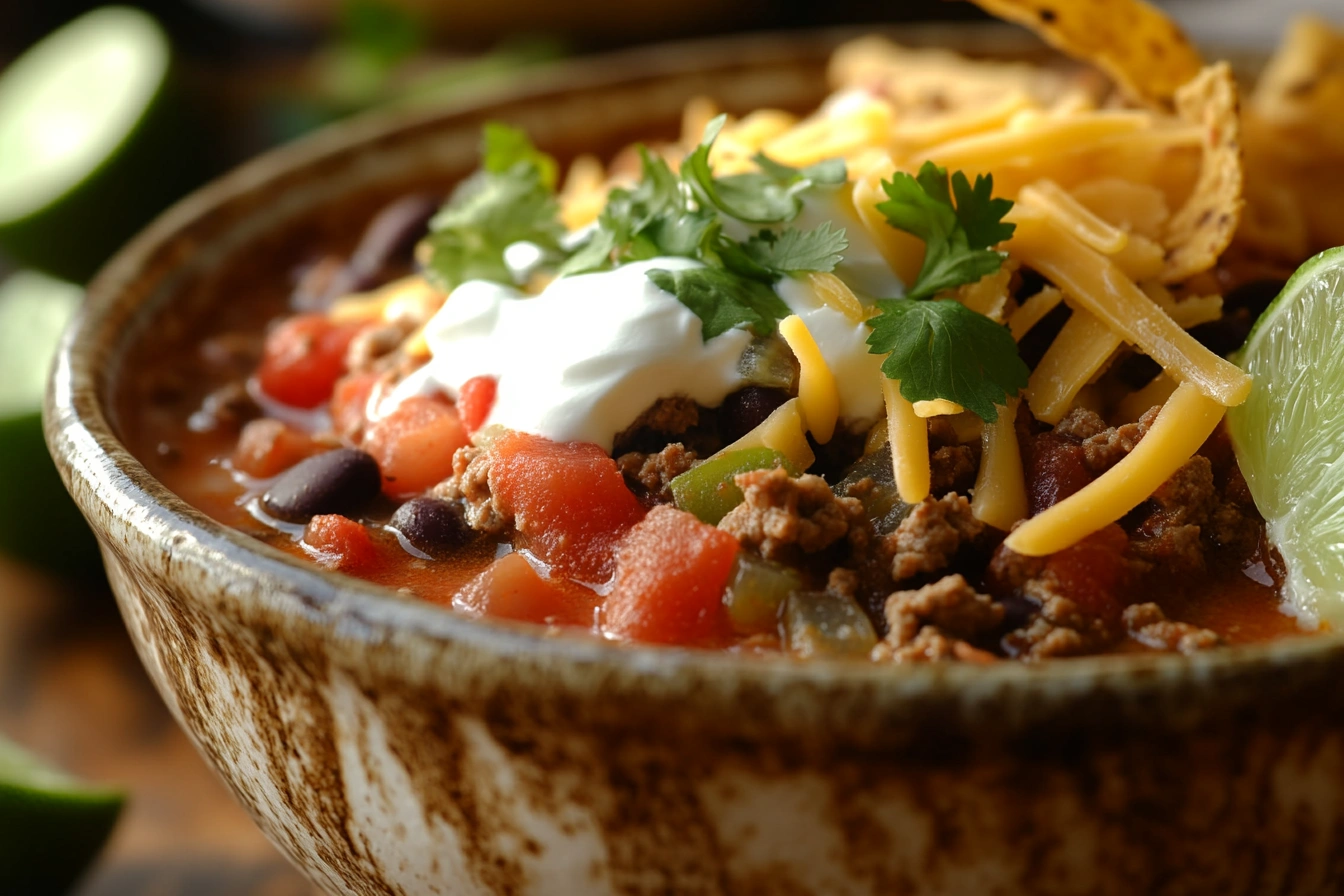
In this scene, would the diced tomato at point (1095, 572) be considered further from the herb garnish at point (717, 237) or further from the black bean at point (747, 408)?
the herb garnish at point (717, 237)

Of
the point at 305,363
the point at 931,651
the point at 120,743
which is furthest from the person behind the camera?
the point at 120,743

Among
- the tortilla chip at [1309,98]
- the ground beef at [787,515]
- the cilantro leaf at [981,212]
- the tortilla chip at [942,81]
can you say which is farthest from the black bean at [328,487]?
the tortilla chip at [1309,98]

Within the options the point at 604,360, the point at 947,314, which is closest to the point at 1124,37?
the point at 947,314

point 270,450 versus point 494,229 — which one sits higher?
point 494,229

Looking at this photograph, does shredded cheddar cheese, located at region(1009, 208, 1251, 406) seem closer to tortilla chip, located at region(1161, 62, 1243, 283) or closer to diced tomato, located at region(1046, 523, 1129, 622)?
tortilla chip, located at region(1161, 62, 1243, 283)

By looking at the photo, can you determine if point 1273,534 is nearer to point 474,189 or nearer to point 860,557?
point 860,557

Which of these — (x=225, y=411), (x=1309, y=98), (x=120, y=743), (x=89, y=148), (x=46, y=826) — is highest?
(x=1309, y=98)

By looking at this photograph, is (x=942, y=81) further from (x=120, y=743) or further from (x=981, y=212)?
(x=120, y=743)

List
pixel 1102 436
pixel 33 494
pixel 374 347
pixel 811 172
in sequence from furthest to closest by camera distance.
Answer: pixel 33 494 < pixel 374 347 < pixel 811 172 < pixel 1102 436
